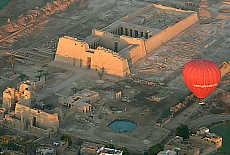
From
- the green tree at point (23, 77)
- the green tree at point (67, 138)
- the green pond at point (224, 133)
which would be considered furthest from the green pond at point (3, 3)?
the green pond at point (224, 133)

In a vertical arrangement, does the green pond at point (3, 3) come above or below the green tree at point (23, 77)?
below

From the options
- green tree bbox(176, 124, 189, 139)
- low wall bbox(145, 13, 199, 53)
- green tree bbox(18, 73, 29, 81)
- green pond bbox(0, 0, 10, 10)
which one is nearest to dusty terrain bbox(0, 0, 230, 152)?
low wall bbox(145, 13, 199, 53)

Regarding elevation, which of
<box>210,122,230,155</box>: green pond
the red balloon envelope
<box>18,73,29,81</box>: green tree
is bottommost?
<box>210,122,230,155</box>: green pond

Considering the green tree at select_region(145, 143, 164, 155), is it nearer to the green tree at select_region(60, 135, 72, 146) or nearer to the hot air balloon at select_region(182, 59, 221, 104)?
the green tree at select_region(60, 135, 72, 146)

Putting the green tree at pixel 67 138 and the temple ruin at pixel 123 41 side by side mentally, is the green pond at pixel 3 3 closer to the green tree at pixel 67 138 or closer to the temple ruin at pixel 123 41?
the temple ruin at pixel 123 41

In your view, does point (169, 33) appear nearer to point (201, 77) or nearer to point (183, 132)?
point (201, 77)

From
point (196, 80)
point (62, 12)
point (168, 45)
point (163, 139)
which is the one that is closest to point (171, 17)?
point (168, 45)

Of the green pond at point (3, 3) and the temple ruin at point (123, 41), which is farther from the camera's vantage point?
the green pond at point (3, 3)
